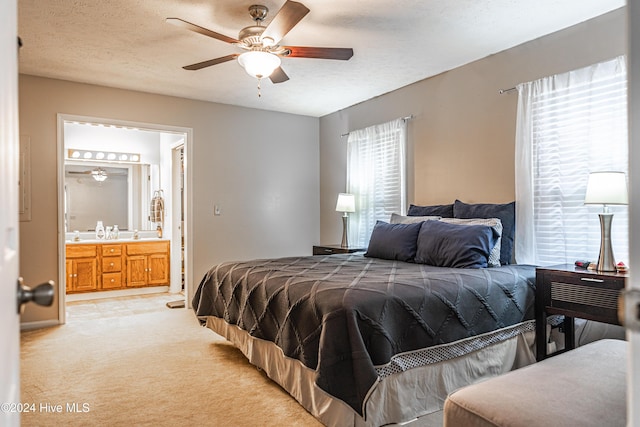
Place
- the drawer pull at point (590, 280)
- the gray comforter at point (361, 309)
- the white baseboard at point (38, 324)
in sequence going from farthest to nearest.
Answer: the white baseboard at point (38, 324) → the drawer pull at point (590, 280) → the gray comforter at point (361, 309)

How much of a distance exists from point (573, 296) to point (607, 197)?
62 centimetres

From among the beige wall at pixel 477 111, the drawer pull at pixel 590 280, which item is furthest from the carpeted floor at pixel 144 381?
the beige wall at pixel 477 111

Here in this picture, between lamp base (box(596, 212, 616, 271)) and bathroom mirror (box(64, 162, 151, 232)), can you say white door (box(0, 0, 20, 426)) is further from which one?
bathroom mirror (box(64, 162, 151, 232))

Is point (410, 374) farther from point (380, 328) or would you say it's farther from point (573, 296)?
point (573, 296)

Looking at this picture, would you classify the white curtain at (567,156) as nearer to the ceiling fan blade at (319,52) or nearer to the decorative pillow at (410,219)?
the decorative pillow at (410,219)

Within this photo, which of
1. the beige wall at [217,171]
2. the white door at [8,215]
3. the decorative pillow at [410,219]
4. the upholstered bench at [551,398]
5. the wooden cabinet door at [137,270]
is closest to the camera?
the white door at [8,215]

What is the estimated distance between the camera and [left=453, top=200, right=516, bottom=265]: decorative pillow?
3279mm

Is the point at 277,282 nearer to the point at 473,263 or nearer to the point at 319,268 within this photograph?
the point at 319,268

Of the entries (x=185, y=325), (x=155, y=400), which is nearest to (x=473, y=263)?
(x=155, y=400)

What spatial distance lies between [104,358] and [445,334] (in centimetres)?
254

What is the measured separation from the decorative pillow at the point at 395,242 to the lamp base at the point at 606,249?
4.31ft

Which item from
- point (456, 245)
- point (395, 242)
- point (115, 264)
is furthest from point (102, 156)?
point (456, 245)

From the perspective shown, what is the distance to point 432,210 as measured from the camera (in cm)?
394

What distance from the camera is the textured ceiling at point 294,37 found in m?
2.81
